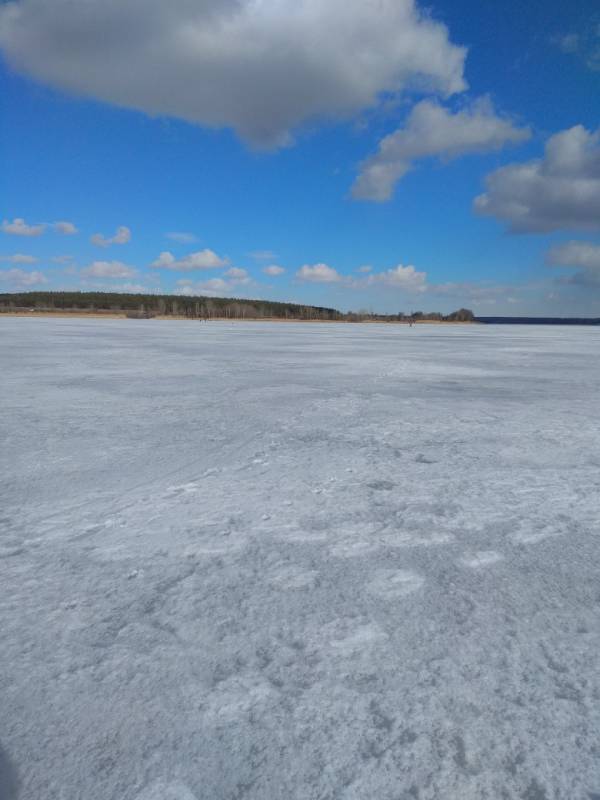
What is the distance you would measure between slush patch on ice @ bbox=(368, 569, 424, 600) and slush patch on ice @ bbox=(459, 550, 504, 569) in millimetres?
219

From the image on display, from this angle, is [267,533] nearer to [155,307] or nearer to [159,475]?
[159,475]

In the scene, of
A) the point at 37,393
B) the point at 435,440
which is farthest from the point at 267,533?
the point at 37,393

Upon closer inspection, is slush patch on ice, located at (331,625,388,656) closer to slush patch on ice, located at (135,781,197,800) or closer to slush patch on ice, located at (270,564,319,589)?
slush patch on ice, located at (270,564,319,589)

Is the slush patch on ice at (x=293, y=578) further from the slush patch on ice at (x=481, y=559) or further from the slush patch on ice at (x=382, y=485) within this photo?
the slush patch on ice at (x=382, y=485)

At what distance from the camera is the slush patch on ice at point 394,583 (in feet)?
5.26

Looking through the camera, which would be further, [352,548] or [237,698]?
[352,548]

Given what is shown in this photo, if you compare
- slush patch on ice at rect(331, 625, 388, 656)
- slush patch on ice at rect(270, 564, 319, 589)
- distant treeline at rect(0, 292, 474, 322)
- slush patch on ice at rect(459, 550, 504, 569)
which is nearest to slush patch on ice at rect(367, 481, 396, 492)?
slush patch on ice at rect(459, 550, 504, 569)

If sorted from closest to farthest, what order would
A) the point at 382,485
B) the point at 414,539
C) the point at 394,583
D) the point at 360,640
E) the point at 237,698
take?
the point at 237,698 < the point at 360,640 < the point at 394,583 < the point at 414,539 < the point at 382,485

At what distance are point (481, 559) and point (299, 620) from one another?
0.78 m

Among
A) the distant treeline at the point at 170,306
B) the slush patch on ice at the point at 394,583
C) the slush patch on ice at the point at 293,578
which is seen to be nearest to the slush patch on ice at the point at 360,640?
the slush patch on ice at the point at 394,583

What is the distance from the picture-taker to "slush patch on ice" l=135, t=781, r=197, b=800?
932 mm

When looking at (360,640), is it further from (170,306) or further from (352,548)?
(170,306)

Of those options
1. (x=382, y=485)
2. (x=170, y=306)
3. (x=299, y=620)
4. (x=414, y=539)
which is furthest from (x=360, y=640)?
(x=170, y=306)

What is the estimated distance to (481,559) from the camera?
1.81m
